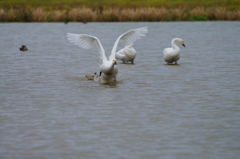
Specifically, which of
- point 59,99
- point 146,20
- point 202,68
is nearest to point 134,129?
point 59,99

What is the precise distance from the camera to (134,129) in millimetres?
7844

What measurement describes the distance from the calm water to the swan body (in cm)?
41

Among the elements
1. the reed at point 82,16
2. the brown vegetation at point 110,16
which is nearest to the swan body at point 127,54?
the brown vegetation at point 110,16

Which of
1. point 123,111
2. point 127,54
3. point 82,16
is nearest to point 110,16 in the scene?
point 82,16

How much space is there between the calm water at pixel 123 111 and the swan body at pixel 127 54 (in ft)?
1.33

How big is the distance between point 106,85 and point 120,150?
244 inches

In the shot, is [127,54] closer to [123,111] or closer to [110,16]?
[123,111]

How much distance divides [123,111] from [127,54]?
26.9ft

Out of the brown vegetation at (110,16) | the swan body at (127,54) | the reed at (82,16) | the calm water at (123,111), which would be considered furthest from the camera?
the reed at (82,16)

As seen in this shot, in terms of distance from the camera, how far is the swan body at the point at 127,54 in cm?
1731

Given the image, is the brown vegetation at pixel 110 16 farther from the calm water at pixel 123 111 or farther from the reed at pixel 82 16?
the calm water at pixel 123 111

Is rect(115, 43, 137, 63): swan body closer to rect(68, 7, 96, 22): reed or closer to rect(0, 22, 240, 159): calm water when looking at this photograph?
rect(0, 22, 240, 159): calm water

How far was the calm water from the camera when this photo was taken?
267 inches

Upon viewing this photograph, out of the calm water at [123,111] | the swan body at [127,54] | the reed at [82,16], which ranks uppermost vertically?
the calm water at [123,111]
